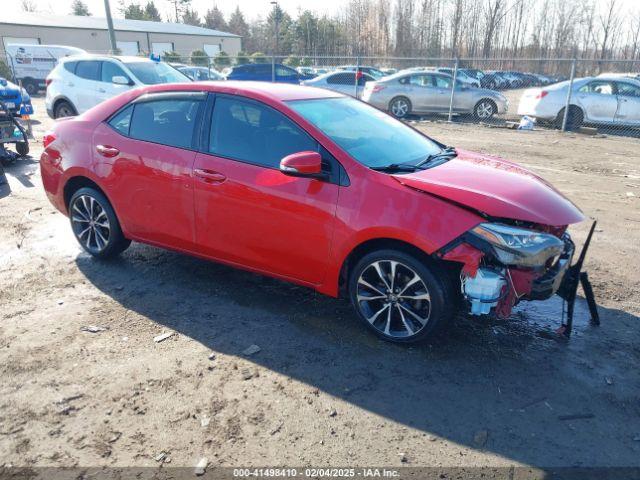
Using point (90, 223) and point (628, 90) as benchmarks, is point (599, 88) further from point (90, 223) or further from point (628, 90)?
point (90, 223)

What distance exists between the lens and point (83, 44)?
152ft

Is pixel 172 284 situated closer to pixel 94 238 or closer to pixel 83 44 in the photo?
pixel 94 238

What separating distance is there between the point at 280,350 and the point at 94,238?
2609 millimetres

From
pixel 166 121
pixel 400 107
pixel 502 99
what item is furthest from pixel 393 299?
pixel 502 99

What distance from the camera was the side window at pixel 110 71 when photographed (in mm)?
12180

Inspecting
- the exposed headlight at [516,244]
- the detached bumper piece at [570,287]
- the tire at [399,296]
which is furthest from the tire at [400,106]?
the exposed headlight at [516,244]

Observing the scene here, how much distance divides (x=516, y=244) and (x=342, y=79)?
16.9 meters

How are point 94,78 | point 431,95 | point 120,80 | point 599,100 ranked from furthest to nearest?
point 431,95, point 599,100, point 94,78, point 120,80

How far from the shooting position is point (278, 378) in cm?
328

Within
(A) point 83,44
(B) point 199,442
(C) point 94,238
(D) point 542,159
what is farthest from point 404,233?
(A) point 83,44

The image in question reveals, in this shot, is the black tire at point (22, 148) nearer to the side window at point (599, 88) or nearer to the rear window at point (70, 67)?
the rear window at point (70, 67)

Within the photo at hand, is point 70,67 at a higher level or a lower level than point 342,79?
higher

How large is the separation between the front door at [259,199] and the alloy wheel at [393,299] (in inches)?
14.1

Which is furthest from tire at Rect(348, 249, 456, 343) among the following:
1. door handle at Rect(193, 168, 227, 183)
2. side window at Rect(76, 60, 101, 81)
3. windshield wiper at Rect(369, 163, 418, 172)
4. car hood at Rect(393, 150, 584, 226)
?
side window at Rect(76, 60, 101, 81)
